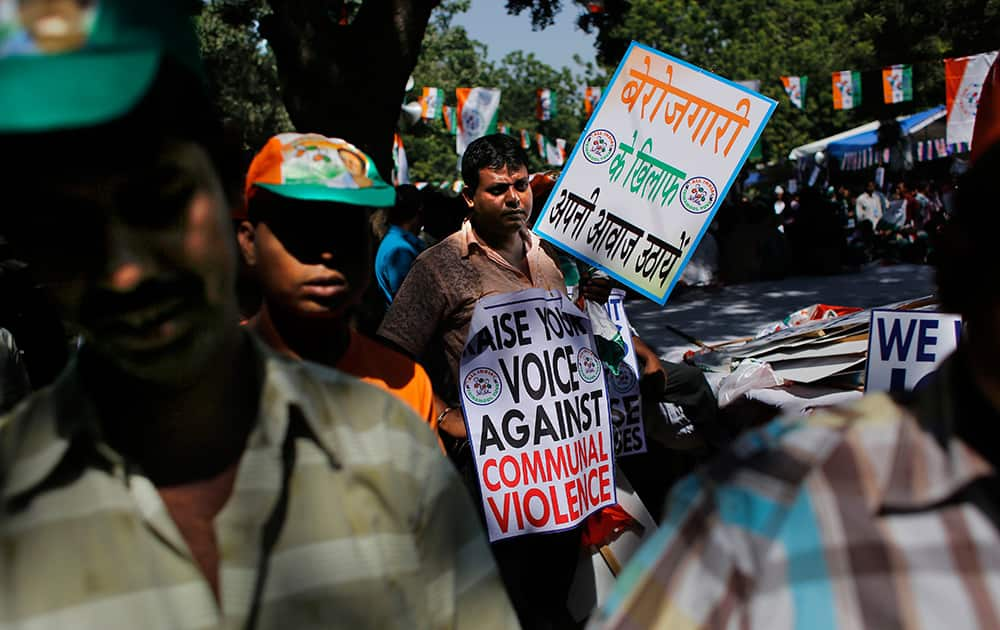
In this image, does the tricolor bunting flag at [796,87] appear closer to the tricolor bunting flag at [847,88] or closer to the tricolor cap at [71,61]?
the tricolor bunting flag at [847,88]

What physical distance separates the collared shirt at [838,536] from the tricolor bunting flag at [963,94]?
13764 mm

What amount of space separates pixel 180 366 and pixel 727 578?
0.75 meters

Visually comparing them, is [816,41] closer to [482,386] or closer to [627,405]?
[627,405]

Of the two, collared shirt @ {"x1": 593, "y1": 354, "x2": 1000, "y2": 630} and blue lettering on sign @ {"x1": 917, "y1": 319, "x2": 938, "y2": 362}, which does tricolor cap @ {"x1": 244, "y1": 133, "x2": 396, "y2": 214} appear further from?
blue lettering on sign @ {"x1": 917, "y1": 319, "x2": 938, "y2": 362}

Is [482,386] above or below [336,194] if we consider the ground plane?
below

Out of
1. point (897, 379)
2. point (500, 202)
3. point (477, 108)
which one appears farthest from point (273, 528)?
point (477, 108)

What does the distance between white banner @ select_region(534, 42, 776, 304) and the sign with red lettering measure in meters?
0.62

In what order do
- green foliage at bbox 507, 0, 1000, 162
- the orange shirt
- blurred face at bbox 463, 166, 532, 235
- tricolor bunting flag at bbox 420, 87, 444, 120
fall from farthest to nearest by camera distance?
green foliage at bbox 507, 0, 1000, 162 < tricolor bunting flag at bbox 420, 87, 444, 120 < blurred face at bbox 463, 166, 532, 235 < the orange shirt

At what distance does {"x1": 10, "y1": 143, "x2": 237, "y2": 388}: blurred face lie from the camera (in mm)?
1244

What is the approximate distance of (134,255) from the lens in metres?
1.25

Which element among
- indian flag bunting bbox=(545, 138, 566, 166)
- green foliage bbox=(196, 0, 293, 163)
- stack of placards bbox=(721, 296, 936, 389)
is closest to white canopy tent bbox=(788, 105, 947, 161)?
indian flag bunting bbox=(545, 138, 566, 166)

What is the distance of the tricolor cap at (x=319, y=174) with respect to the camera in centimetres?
226

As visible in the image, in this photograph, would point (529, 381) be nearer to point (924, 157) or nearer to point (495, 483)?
point (495, 483)

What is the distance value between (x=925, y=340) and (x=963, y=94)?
39.1 ft
